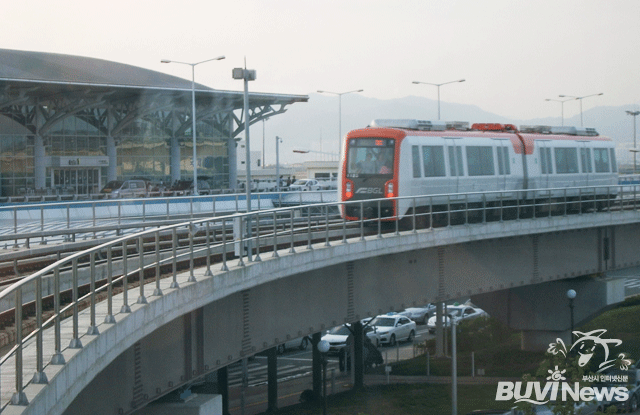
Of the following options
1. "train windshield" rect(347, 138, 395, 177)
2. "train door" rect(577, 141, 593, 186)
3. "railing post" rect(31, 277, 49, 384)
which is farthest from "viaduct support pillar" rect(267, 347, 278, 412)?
"railing post" rect(31, 277, 49, 384)

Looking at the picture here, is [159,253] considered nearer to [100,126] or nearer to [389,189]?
[389,189]

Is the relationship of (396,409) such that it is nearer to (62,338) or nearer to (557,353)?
(557,353)

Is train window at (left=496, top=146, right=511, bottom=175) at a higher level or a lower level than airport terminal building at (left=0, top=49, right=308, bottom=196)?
lower

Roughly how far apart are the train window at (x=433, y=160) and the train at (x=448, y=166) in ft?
0.09

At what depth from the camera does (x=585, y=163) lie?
30969mm

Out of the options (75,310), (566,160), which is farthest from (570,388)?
(566,160)

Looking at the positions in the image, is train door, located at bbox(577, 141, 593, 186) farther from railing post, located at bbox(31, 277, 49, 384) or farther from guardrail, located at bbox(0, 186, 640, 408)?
railing post, located at bbox(31, 277, 49, 384)

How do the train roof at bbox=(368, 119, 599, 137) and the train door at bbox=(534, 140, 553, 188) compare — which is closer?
the train roof at bbox=(368, 119, 599, 137)

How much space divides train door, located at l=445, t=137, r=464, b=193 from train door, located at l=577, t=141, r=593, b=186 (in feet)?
24.1

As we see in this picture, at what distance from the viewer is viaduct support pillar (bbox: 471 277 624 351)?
1219 inches

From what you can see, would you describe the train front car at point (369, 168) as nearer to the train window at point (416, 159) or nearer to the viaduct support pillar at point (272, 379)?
the train window at point (416, 159)

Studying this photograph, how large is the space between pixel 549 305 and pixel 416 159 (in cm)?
1075

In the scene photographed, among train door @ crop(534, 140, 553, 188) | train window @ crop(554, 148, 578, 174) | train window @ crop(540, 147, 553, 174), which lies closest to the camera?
train door @ crop(534, 140, 553, 188)

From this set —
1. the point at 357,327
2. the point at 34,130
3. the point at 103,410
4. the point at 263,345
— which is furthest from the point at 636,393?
the point at 34,130
